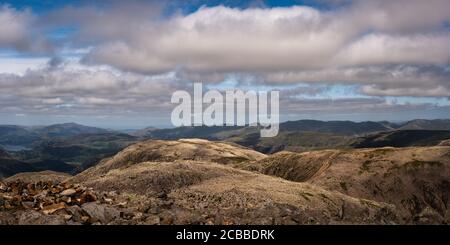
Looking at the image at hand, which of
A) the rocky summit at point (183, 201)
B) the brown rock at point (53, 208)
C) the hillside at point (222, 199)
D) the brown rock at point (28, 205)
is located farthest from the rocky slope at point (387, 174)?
the brown rock at point (28, 205)

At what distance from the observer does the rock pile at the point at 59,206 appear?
42812 millimetres

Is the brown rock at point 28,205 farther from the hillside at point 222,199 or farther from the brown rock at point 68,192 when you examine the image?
the hillside at point 222,199

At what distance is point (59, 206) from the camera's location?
148ft

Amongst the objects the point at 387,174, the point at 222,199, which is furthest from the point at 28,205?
the point at 387,174

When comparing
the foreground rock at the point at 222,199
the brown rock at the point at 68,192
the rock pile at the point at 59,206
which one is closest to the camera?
the rock pile at the point at 59,206

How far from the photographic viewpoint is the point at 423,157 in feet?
567

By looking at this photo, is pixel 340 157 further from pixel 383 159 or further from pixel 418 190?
pixel 418 190

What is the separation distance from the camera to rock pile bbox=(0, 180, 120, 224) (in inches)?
1686

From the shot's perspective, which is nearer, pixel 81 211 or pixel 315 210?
pixel 81 211

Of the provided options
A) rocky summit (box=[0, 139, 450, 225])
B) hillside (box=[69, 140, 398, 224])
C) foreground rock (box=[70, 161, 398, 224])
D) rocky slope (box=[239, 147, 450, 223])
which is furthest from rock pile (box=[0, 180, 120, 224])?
rocky slope (box=[239, 147, 450, 223])

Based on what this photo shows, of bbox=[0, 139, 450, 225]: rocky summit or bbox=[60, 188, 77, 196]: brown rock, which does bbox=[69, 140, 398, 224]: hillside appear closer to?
bbox=[0, 139, 450, 225]: rocky summit

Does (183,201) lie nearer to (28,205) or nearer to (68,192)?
(68,192)
